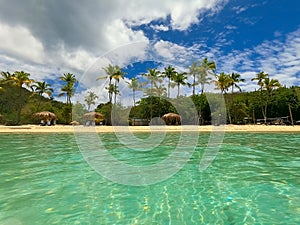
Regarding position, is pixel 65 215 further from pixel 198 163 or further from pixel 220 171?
pixel 198 163

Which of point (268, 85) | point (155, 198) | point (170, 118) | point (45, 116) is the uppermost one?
point (268, 85)

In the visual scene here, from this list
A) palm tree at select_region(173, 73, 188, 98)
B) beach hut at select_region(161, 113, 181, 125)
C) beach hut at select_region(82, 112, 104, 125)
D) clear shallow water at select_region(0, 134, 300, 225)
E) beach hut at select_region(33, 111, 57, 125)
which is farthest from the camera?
palm tree at select_region(173, 73, 188, 98)

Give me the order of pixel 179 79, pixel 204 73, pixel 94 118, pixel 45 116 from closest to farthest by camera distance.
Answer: pixel 45 116 → pixel 94 118 → pixel 204 73 → pixel 179 79

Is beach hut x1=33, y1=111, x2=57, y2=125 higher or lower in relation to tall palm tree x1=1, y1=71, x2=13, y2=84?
lower

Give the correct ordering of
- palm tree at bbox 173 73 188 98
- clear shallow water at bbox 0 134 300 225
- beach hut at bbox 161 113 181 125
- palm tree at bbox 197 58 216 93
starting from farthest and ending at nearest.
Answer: palm tree at bbox 173 73 188 98
palm tree at bbox 197 58 216 93
beach hut at bbox 161 113 181 125
clear shallow water at bbox 0 134 300 225

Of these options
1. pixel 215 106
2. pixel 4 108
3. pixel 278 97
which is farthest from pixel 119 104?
pixel 278 97

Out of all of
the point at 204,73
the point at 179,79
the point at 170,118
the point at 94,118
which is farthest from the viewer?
the point at 179,79

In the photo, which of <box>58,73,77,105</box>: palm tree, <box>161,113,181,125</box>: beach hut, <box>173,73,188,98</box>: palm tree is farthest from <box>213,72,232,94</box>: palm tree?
<box>58,73,77,105</box>: palm tree

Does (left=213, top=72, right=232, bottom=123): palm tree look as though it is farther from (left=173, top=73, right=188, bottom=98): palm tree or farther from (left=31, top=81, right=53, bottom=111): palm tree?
(left=31, top=81, right=53, bottom=111): palm tree

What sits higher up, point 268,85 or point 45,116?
point 268,85

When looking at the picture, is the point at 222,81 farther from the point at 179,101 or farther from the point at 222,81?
the point at 179,101

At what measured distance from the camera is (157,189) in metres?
5.28

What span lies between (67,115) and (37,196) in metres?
39.3

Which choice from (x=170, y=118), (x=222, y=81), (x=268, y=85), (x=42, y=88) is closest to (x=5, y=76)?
(x=42, y=88)
